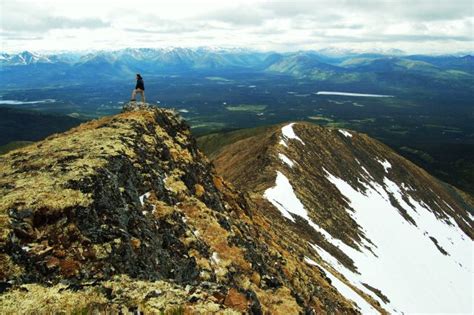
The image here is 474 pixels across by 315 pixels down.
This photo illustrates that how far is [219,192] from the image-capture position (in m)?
28.6

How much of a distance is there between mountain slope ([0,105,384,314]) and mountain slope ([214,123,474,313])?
22297mm

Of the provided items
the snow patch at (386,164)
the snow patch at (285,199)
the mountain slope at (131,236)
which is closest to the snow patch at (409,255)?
the snow patch at (285,199)

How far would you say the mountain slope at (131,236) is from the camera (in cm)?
1261


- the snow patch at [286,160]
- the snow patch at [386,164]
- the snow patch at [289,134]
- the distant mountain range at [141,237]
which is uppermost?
the distant mountain range at [141,237]

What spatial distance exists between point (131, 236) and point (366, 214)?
239ft

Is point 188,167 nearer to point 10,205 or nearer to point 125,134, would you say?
point 125,134

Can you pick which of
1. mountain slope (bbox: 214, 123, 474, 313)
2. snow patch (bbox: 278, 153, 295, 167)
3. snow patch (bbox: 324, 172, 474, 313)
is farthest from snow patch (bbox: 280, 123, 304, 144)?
snow patch (bbox: 324, 172, 474, 313)

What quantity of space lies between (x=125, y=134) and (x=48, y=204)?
9108 millimetres

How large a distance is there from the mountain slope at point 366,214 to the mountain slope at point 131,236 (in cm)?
2230

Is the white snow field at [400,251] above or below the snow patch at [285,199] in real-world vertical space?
below

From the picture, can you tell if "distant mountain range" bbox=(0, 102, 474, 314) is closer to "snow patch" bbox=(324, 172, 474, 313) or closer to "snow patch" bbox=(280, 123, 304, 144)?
"snow patch" bbox=(324, 172, 474, 313)

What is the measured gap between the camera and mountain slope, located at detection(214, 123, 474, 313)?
184ft

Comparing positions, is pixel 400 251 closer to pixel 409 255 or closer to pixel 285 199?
pixel 409 255

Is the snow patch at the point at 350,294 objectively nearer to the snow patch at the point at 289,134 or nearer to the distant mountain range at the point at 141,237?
the distant mountain range at the point at 141,237
